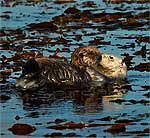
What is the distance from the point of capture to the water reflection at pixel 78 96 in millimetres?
7898

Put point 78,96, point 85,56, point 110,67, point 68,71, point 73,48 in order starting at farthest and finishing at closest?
1. point 73,48
2. point 110,67
3. point 85,56
4. point 68,71
5. point 78,96

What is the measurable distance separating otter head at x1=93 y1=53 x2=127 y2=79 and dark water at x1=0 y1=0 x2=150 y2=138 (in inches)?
6.5

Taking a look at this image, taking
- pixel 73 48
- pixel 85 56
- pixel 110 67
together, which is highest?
pixel 85 56

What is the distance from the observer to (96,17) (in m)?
19.1

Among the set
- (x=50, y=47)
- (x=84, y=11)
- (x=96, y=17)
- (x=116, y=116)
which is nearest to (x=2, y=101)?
(x=116, y=116)

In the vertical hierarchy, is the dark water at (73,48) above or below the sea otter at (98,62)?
below

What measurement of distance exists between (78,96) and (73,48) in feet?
14.6

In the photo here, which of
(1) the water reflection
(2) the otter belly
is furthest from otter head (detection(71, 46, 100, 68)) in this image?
(1) the water reflection

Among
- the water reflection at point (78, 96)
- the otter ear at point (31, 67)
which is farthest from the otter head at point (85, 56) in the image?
the otter ear at point (31, 67)

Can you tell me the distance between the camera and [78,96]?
28.1 ft

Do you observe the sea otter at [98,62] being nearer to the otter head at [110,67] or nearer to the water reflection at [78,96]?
the otter head at [110,67]

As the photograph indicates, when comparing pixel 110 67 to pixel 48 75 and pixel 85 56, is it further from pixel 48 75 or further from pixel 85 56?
pixel 48 75

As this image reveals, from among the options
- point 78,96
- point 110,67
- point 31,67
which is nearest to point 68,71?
point 31,67

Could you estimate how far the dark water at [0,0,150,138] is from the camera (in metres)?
7.16
